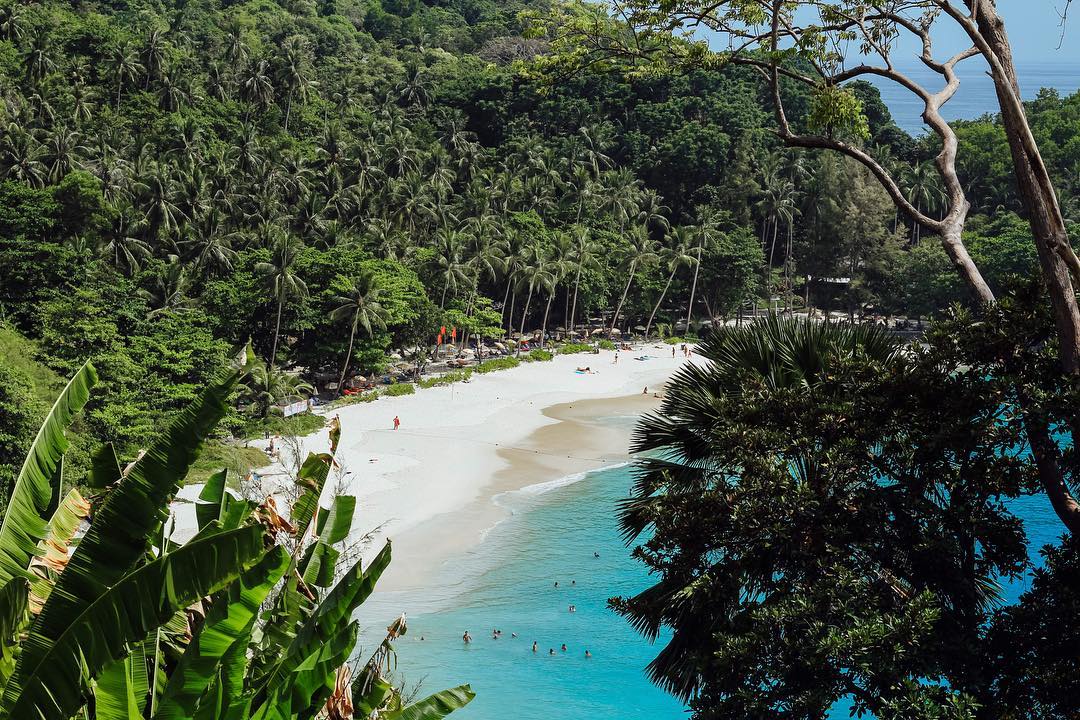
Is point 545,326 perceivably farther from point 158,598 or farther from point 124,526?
point 158,598

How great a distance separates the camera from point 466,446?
3956cm

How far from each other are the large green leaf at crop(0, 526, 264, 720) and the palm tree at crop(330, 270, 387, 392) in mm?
41348

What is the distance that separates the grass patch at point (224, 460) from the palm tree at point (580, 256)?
107 ft

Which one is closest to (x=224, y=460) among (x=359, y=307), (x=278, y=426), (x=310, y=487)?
(x=278, y=426)

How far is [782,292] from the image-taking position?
77.2 metres

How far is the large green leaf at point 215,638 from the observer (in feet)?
16.1

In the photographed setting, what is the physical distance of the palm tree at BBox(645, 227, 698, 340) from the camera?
67363mm

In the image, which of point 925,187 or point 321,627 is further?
point 925,187

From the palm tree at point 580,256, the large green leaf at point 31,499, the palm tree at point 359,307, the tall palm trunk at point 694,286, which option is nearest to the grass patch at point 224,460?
the palm tree at point 359,307

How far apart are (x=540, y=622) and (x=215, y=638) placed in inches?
779

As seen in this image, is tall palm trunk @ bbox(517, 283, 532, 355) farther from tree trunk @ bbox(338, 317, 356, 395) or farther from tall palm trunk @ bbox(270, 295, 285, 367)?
tall palm trunk @ bbox(270, 295, 285, 367)

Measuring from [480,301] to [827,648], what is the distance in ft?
166

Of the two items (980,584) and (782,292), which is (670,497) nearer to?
(980,584)

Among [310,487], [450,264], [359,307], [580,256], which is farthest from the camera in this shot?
[580,256]
